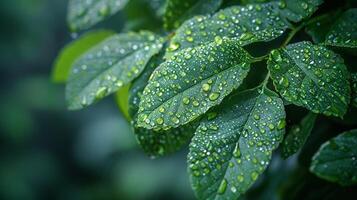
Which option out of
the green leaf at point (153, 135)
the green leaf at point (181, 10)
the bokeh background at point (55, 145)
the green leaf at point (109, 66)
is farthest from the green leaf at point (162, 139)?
the bokeh background at point (55, 145)

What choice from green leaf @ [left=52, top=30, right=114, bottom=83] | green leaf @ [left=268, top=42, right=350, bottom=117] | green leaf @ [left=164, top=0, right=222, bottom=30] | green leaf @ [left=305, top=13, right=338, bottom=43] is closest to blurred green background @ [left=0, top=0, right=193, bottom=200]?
green leaf @ [left=52, top=30, right=114, bottom=83]

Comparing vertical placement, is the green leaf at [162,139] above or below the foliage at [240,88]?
below

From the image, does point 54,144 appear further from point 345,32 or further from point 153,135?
point 345,32

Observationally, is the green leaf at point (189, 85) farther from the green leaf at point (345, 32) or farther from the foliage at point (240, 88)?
the green leaf at point (345, 32)

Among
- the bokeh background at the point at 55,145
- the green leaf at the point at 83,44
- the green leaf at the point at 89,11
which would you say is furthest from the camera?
the bokeh background at the point at 55,145

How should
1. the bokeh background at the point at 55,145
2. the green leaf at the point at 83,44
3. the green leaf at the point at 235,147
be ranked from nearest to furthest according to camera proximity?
the green leaf at the point at 235,147, the green leaf at the point at 83,44, the bokeh background at the point at 55,145
